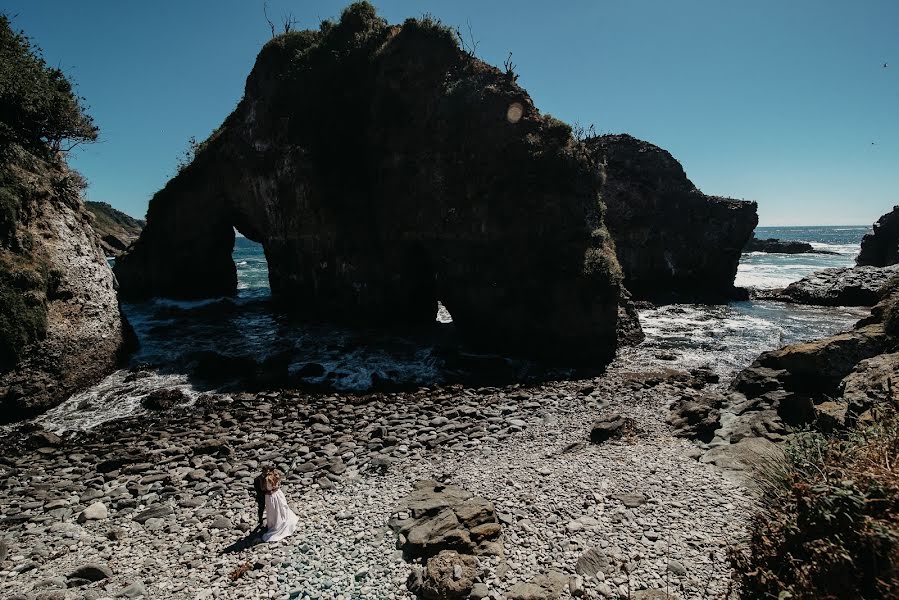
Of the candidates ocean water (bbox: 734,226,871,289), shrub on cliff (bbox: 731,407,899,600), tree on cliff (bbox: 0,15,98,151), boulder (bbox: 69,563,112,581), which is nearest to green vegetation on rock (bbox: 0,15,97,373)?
tree on cliff (bbox: 0,15,98,151)

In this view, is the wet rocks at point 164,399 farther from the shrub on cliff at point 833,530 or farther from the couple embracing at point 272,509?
the shrub on cliff at point 833,530

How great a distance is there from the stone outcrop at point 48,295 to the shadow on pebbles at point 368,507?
460cm

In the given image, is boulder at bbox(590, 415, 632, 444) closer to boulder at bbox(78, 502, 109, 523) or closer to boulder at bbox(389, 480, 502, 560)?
boulder at bbox(389, 480, 502, 560)

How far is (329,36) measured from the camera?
31.5 meters

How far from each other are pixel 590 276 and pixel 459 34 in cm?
1665

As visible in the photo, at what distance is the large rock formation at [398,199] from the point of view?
23.2m

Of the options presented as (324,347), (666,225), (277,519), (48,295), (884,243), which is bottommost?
(277,519)

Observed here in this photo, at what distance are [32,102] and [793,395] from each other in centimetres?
3320

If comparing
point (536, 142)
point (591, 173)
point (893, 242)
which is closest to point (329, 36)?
point (536, 142)

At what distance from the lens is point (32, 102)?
2091cm

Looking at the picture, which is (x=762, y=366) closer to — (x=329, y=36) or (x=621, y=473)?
(x=621, y=473)

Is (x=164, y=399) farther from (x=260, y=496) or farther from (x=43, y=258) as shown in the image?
(x=260, y=496)

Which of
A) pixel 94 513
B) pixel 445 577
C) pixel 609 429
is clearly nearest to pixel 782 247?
pixel 609 429

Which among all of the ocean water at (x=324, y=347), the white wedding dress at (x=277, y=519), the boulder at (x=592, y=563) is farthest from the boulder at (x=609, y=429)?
the white wedding dress at (x=277, y=519)
